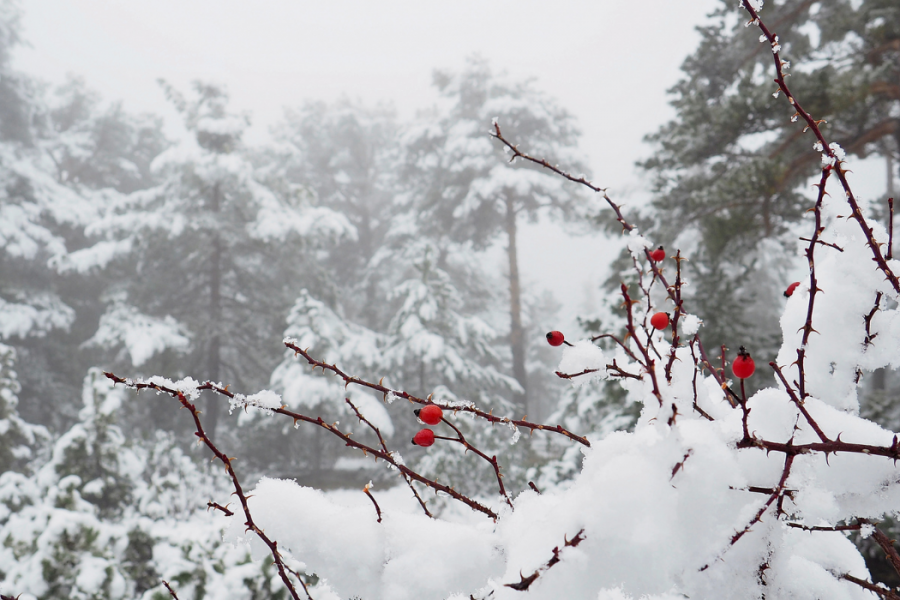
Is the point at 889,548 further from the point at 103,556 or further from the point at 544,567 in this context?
the point at 103,556

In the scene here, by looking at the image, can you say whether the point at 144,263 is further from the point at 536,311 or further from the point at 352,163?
the point at 536,311

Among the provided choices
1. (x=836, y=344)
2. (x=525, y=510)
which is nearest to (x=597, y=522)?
(x=525, y=510)

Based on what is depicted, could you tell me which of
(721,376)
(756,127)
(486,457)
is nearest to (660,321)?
(721,376)

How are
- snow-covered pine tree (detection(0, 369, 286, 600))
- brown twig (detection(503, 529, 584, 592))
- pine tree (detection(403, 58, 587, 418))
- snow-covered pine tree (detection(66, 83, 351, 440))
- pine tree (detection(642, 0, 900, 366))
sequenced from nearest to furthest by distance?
1. brown twig (detection(503, 529, 584, 592))
2. snow-covered pine tree (detection(0, 369, 286, 600))
3. pine tree (detection(642, 0, 900, 366))
4. snow-covered pine tree (detection(66, 83, 351, 440))
5. pine tree (detection(403, 58, 587, 418))

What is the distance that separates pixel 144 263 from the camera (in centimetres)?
1269

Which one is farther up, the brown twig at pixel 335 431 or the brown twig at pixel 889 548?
the brown twig at pixel 335 431

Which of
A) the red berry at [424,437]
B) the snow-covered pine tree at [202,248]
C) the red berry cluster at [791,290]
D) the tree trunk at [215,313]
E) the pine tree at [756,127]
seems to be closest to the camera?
the red berry at [424,437]

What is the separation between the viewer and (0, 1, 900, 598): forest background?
5.37 meters

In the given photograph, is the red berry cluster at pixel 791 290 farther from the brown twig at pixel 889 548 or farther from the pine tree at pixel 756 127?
the pine tree at pixel 756 127

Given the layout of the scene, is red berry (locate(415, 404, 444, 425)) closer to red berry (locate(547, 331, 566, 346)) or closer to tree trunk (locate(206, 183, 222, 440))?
red berry (locate(547, 331, 566, 346))

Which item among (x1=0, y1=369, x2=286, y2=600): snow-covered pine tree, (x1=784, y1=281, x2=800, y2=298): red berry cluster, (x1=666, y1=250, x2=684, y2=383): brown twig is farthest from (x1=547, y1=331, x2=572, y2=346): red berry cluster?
(x1=0, y1=369, x2=286, y2=600): snow-covered pine tree

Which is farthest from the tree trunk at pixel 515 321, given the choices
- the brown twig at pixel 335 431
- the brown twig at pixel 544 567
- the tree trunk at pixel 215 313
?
the brown twig at pixel 544 567

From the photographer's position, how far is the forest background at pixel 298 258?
537 centimetres

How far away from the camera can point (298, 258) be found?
43.3 ft
